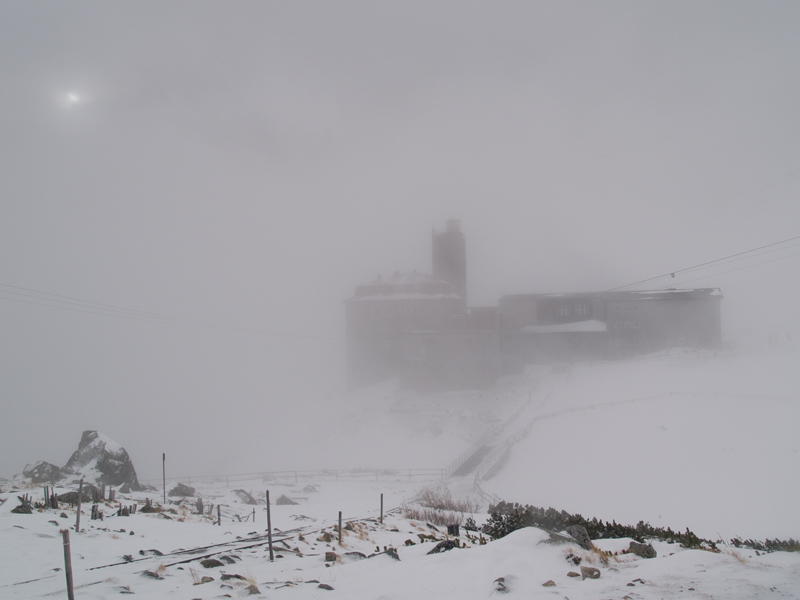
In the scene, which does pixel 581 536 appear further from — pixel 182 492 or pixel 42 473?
pixel 42 473

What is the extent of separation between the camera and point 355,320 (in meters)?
56.4

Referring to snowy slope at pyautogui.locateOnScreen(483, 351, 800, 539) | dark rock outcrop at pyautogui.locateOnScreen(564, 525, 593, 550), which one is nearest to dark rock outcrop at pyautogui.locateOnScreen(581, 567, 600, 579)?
dark rock outcrop at pyautogui.locateOnScreen(564, 525, 593, 550)

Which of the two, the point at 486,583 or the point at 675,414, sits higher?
the point at 486,583

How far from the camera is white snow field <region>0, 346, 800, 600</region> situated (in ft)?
21.2

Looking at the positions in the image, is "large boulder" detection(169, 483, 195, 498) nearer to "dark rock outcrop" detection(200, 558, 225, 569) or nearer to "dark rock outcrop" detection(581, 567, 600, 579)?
"dark rock outcrop" detection(200, 558, 225, 569)

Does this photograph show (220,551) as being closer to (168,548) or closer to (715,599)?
(168,548)

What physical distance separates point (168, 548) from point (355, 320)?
47018 millimetres

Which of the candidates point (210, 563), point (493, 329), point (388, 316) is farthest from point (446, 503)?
point (388, 316)

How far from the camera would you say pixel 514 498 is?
79.6 feet

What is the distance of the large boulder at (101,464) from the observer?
23391 mm

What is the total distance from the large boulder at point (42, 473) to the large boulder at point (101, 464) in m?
0.35

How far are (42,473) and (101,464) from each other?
7.69 feet


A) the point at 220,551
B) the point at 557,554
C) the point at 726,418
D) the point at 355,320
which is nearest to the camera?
the point at 557,554

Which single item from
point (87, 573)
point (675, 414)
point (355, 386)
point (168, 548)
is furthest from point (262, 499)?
point (355, 386)
